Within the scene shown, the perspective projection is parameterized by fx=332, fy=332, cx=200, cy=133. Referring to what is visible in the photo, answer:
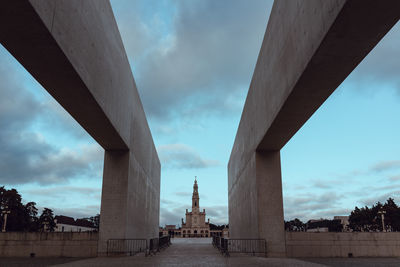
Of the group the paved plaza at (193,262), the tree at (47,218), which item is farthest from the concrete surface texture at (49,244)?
the tree at (47,218)

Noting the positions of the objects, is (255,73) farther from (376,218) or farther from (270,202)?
(376,218)

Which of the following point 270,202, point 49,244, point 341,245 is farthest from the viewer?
point 341,245

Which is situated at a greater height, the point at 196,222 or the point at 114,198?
the point at 114,198

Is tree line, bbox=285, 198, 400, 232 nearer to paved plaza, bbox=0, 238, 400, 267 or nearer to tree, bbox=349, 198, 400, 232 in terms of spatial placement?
tree, bbox=349, 198, 400, 232

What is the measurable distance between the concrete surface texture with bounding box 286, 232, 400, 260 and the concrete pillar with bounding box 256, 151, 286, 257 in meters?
0.91

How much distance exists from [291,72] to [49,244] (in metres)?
14.0

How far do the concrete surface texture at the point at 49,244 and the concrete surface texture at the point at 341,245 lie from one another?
942 cm

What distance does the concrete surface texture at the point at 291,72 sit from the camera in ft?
20.8

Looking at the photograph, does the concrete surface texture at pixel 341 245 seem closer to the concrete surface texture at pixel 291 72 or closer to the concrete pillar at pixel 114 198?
the concrete surface texture at pixel 291 72

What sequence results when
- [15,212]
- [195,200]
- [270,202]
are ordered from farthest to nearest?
[195,200]
[15,212]
[270,202]

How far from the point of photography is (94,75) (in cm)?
990

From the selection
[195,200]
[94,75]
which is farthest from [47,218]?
[195,200]

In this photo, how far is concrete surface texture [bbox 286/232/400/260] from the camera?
1578 centimetres

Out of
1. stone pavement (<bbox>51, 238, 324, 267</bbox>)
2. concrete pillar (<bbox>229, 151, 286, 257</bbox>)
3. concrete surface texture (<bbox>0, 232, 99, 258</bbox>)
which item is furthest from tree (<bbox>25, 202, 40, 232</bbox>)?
concrete pillar (<bbox>229, 151, 286, 257</bbox>)
